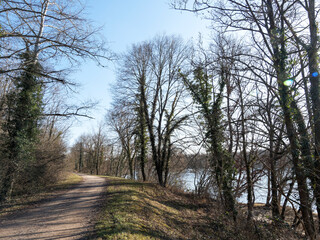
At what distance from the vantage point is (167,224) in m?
8.94

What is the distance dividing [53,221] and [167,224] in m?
4.76

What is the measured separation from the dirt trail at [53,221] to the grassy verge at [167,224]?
623 mm

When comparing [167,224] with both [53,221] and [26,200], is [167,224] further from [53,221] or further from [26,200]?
[26,200]

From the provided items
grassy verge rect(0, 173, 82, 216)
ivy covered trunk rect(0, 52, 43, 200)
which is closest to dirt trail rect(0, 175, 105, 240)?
grassy verge rect(0, 173, 82, 216)

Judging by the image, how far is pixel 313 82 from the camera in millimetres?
6812

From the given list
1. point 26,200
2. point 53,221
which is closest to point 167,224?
point 53,221

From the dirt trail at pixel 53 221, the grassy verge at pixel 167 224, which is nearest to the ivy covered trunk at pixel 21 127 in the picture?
the dirt trail at pixel 53 221

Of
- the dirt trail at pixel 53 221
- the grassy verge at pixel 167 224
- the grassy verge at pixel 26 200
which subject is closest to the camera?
the dirt trail at pixel 53 221

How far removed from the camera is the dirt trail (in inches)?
229

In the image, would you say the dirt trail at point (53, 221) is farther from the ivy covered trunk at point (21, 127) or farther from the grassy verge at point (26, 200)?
the ivy covered trunk at point (21, 127)

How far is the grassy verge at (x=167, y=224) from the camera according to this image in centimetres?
664

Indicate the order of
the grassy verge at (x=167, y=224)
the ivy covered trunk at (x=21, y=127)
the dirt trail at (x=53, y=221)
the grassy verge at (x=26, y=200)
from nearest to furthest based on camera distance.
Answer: the dirt trail at (x=53, y=221), the grassy verge at (x=167, y=224), the grassy verge at (x=26, y=200), the ivy covered trunk at (x=21, y=127)

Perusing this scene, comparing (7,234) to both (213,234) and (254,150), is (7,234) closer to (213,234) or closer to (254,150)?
(213,234)

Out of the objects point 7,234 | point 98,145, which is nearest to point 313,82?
point 7,234
